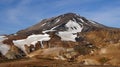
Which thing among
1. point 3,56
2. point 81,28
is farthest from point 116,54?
point 81,28

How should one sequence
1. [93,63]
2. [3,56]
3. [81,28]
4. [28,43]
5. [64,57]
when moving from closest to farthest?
[93,63]
[64,57]
[3,56]
[28,43]
[81,28]

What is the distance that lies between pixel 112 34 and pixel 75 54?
55085 mm

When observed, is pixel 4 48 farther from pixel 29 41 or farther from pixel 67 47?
pixel 67 47

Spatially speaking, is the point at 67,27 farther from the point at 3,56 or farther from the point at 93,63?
the point at 93,63

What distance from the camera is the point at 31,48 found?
11756 centimetres

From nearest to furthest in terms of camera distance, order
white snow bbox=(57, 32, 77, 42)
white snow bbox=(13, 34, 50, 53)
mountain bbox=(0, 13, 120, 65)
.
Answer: mountain bbox=(0, 13, 120, 65)
white snow bbox=(13, 34, 50, 53)
white snow bbox=(57, 32, 77, 42)

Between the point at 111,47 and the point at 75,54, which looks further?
the point at 75,54

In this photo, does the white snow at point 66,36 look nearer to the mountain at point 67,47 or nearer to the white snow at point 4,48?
the mountain at point 67,47

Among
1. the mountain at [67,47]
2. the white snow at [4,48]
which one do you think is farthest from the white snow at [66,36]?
the white snow at [4,48]

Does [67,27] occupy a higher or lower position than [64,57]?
higher

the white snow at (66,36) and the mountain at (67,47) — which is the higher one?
the white snow at (66,36)

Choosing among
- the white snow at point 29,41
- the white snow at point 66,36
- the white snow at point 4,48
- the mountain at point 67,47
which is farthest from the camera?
the white snow at point 66,36

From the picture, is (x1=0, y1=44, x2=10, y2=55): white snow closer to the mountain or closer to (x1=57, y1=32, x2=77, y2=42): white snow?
the mountain

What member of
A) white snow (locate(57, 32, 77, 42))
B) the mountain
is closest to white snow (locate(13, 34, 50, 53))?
the mountain
